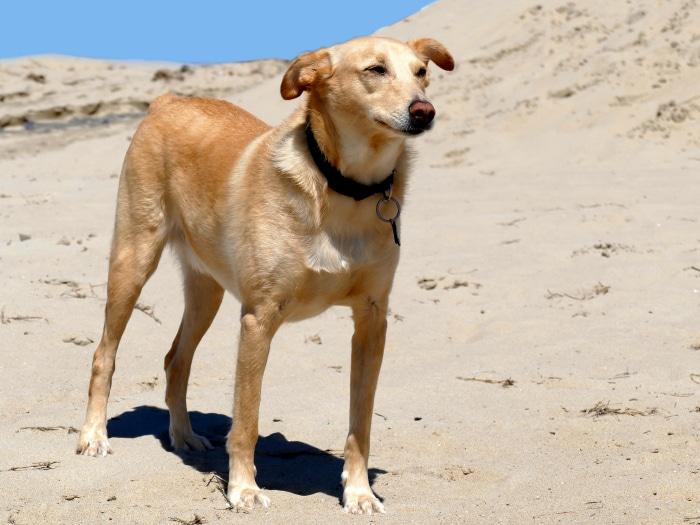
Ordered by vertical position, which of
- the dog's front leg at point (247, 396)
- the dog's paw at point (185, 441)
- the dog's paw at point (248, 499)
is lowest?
the dog's paw at point (185, 441)

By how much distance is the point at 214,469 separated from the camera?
474 centimetres

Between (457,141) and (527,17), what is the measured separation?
512 centimetres

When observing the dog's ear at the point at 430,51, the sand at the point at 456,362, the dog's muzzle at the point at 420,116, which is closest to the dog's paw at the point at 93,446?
the sand at the point at 456,362

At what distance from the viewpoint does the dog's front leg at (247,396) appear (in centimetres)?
422

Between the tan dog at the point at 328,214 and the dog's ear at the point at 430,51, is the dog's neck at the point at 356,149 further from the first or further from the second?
the dog's ear at the point at 430,51

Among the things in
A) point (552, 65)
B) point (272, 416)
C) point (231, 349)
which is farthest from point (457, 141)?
point (272, 416)

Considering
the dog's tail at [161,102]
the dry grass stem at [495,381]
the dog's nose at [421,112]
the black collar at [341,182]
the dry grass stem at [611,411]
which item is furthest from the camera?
the dry grass stem at [495,381]

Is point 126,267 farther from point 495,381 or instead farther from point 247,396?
point 495,381

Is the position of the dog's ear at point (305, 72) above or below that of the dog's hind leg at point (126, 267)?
above

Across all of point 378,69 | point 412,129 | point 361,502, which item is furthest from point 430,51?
point 361,502

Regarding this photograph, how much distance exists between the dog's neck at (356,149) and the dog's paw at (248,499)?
135 cm

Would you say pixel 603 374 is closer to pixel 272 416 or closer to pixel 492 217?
pixel 272 416

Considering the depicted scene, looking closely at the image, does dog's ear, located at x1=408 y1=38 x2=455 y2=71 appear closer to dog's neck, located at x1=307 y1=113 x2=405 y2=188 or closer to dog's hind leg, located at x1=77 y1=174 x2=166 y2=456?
dog's neck, located at x1=307 y1=113 x2=405 y2=188

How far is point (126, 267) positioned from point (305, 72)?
163 centimetres
